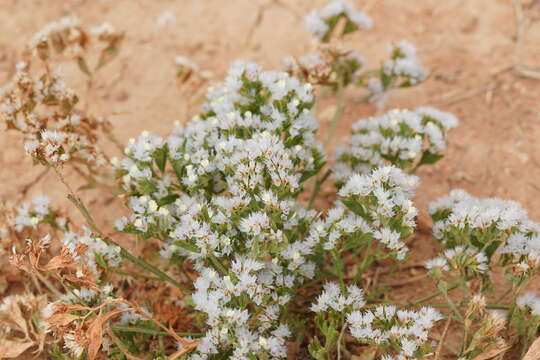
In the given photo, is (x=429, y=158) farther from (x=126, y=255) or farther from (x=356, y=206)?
(x=126, y=255)

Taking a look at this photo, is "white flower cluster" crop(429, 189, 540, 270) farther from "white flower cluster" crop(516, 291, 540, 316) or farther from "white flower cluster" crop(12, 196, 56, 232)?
"white flower cluster" crop(12, 196, 56, 232)

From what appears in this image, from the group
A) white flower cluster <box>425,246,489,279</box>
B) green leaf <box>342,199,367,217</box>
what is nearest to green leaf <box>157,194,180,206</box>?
green leaf <box>342,199,367,217</box>

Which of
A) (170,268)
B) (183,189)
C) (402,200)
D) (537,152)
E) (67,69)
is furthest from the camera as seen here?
(67,69)

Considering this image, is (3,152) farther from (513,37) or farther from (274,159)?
(513,37)

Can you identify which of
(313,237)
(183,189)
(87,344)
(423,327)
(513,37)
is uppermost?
(513,37)

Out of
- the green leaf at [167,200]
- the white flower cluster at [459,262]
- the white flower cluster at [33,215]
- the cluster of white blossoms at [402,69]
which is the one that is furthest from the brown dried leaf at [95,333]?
the cluster of white blossoms at [402,69]

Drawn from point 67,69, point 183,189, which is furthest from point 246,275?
point 67,69
